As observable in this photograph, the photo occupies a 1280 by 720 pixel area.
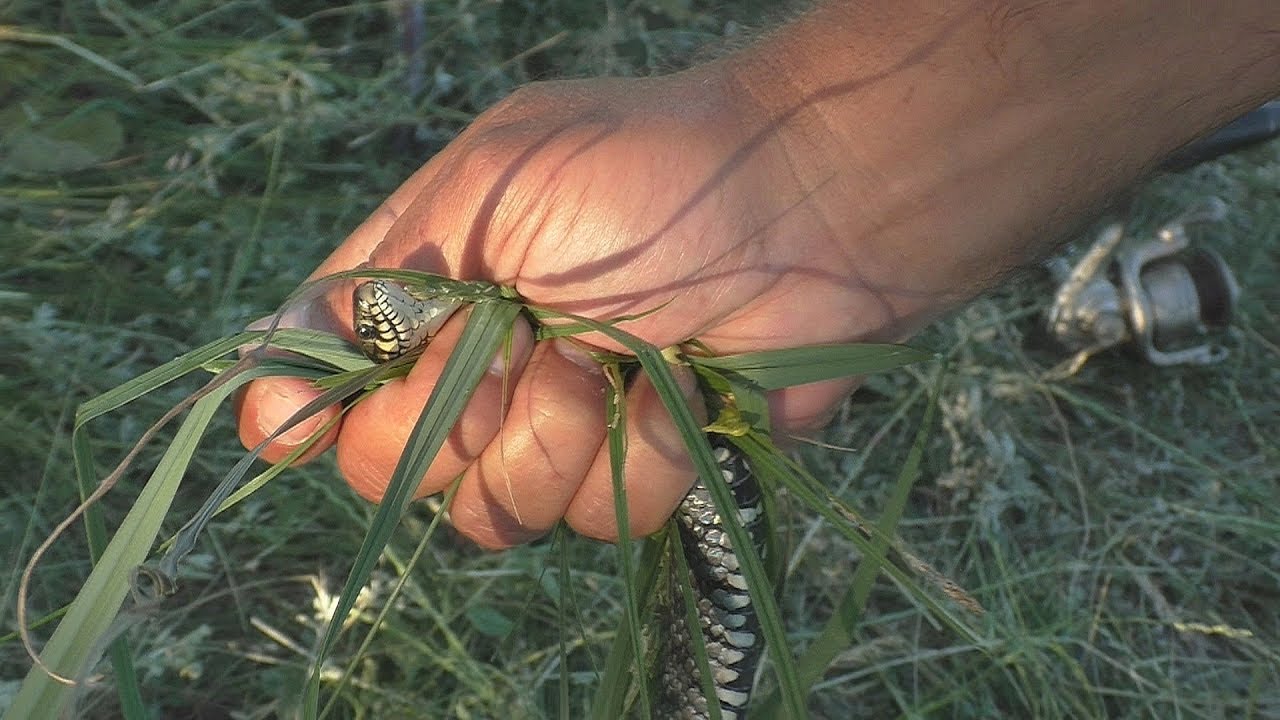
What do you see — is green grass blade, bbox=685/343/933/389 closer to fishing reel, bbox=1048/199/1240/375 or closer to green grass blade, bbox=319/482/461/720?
green grass blade, bbox=319/482/461/720

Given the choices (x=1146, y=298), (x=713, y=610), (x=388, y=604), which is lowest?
(x=1146, y=298)

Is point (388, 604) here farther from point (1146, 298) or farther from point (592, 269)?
point (1146, 298)

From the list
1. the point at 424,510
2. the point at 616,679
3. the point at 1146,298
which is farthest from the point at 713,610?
the point at 1146,298

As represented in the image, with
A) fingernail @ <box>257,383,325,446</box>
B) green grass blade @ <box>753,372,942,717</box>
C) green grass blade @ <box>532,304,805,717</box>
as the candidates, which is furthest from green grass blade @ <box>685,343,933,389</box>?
fingernail @ <box>257,383,325,446</box>

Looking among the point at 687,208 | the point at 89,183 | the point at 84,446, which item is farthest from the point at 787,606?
the point at 89,183

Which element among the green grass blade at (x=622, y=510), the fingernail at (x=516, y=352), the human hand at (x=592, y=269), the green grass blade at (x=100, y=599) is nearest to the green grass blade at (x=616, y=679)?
the green grass blade at (x=622, y=510)

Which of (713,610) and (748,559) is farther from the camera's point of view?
→ (713,610)

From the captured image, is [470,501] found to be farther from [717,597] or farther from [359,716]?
[359,716]
